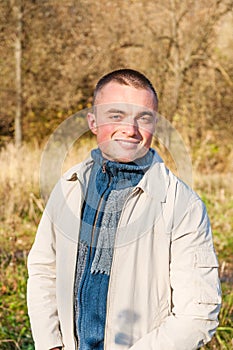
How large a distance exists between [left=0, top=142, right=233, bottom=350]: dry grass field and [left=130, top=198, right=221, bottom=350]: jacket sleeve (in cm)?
178

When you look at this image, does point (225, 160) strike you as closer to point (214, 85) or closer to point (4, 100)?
point (214, 85)

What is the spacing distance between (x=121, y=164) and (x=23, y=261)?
12.2 feet

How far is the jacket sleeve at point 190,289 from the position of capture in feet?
5.90

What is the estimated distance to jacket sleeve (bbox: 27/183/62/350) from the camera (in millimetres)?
2025

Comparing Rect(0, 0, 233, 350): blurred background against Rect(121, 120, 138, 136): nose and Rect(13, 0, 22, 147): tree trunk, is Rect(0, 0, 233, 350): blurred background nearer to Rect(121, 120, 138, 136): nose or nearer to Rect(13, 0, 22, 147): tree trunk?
Rect(13, 0, 22, 147): tree trunk

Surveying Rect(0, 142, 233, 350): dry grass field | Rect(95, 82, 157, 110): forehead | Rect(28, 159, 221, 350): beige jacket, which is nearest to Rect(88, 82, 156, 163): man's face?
Rect(95, 82, 157, 110): forehead

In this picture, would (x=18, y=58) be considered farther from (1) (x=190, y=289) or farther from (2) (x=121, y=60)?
(1) (x=190, y=289)

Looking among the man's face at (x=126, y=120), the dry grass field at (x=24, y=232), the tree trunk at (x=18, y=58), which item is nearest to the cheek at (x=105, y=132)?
the man's face at (x=126, y=120)

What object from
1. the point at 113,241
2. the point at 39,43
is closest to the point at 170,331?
the point at 113,241

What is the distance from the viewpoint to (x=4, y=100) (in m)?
13.5

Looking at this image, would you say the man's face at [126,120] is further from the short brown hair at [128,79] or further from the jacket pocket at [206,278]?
the jacket pocket at [206,278]

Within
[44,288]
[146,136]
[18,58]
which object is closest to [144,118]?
[146,136]

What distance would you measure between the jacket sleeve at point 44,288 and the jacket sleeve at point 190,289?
33 centimetres

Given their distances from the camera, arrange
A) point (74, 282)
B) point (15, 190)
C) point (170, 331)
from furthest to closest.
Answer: point (15, 190) < point (74, 282) < point (170, 331)
